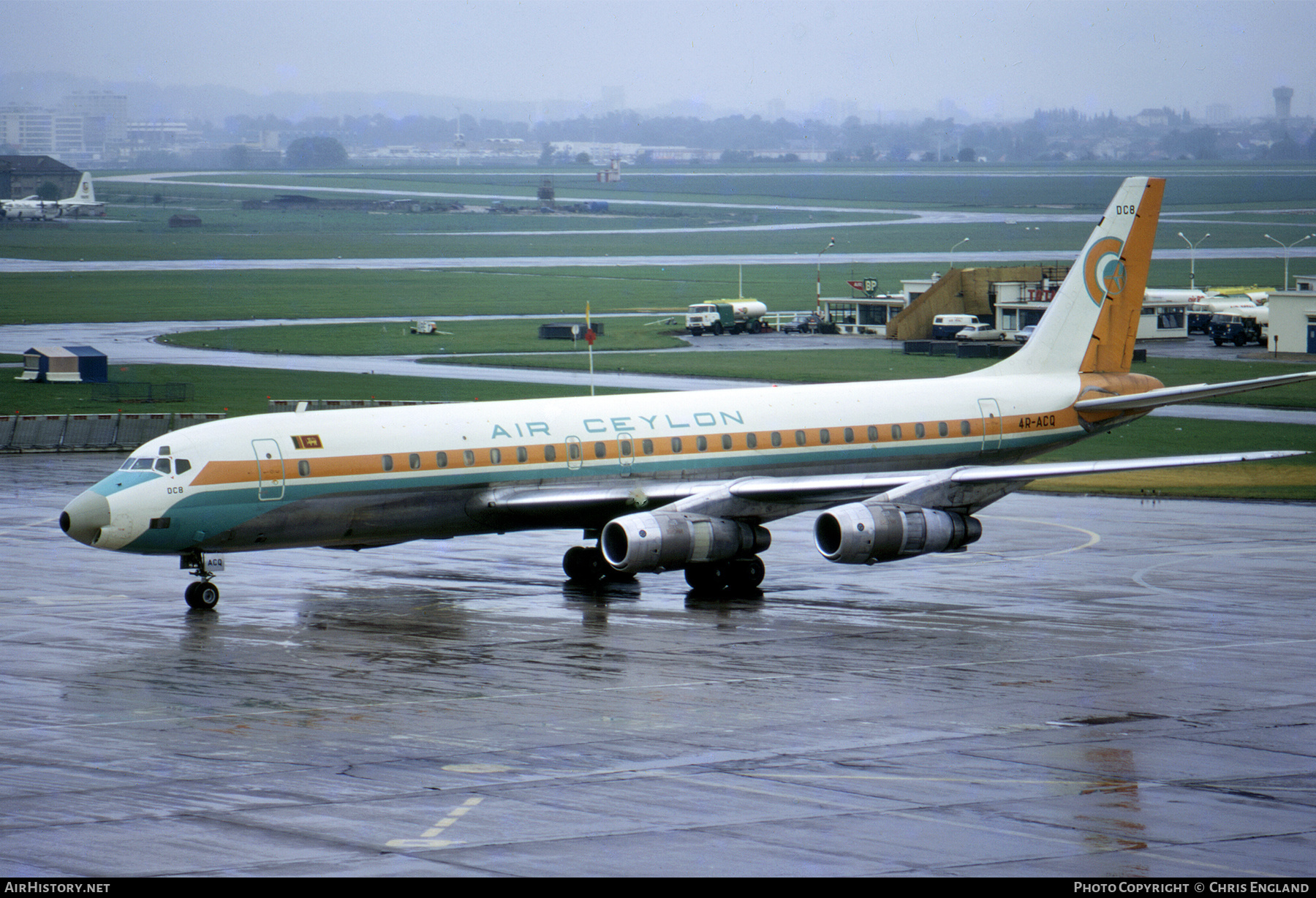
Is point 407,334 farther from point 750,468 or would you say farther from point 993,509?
point 750,468

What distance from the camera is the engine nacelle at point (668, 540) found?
38.9 metres

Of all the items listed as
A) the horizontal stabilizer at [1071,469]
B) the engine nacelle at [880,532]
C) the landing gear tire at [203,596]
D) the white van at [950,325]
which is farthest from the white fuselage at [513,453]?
the white van at [950,325]

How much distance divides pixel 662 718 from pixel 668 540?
11.7m

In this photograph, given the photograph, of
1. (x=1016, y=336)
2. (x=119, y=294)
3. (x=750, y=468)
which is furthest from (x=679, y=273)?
(x=750, y=468)

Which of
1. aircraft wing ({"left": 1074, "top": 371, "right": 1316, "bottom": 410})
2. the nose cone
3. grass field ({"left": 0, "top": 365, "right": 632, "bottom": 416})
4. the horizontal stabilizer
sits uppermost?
aircraft wing ({"left": 1074, "top": 371, "right": 1316, "bottom": 410})

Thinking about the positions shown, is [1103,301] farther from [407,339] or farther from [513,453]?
[407,339]

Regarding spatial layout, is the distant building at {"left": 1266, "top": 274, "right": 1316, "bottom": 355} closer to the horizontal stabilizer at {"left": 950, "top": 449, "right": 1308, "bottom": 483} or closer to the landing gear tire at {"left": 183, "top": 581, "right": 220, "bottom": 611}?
the horizontal stabilizer at {"left": 950, "top": 449, "right": 1308, "bottom": 483}

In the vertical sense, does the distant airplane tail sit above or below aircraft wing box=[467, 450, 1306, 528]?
above

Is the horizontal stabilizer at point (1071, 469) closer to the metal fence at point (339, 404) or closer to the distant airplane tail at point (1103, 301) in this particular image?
the distant airplane tail at point (1103, 301)

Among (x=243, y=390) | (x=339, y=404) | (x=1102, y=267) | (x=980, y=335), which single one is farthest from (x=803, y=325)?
(x=1102, y=267)

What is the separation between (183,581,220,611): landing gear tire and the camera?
38938 mm

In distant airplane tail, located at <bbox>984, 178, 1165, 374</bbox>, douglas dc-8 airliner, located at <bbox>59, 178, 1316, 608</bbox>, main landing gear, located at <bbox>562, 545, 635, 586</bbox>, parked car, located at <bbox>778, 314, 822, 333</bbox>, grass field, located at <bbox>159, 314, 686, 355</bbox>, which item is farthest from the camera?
parked car, located at <bbox>778, 314, 822, 333</bbox>

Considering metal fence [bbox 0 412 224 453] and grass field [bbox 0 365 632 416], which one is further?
grass field [bbox 0 365 632 416]

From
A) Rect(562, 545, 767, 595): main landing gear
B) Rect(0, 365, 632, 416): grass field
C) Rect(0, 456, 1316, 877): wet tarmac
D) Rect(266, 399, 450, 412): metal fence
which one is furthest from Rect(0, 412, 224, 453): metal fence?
Rect(562, 545, 767, 595): main landing gear
